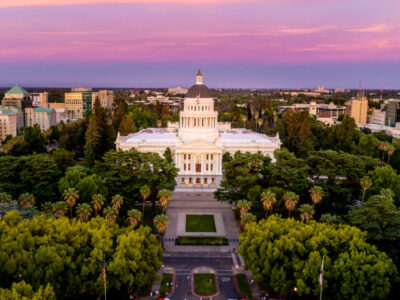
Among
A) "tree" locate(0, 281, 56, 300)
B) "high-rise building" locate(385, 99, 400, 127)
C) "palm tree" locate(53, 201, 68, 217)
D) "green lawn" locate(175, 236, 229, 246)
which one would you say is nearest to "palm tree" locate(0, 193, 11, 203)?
"palm tree" locate(53, 201, 68, 217)

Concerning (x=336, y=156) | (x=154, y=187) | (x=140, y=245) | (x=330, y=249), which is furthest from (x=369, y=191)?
(x=140, y=245)

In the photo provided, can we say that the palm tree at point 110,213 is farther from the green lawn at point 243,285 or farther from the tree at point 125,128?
the tree at point 125,128

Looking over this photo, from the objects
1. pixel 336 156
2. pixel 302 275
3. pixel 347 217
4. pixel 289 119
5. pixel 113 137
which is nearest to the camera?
pixel 302 275

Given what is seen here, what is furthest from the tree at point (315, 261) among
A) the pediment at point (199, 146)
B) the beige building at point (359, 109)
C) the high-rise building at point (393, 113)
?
the beige building at point (359, 109)

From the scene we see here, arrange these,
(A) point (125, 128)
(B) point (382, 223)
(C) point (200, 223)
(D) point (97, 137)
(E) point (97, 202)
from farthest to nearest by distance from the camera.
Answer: (A) point (125, 128) < (D) point (97, 137) < (C) point (200, 223) < (E) point (97, 202) < (B) point (382, 223)

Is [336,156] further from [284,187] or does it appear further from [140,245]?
[140,245]

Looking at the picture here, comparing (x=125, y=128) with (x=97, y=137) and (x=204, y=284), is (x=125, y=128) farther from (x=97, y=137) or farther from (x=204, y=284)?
(x=204, y=284)

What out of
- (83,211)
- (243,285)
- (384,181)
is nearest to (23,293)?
(83,211)

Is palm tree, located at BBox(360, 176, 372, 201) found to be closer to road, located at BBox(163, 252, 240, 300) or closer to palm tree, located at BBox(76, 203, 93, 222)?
road, located at BBox(163, 252, 240, 300)
